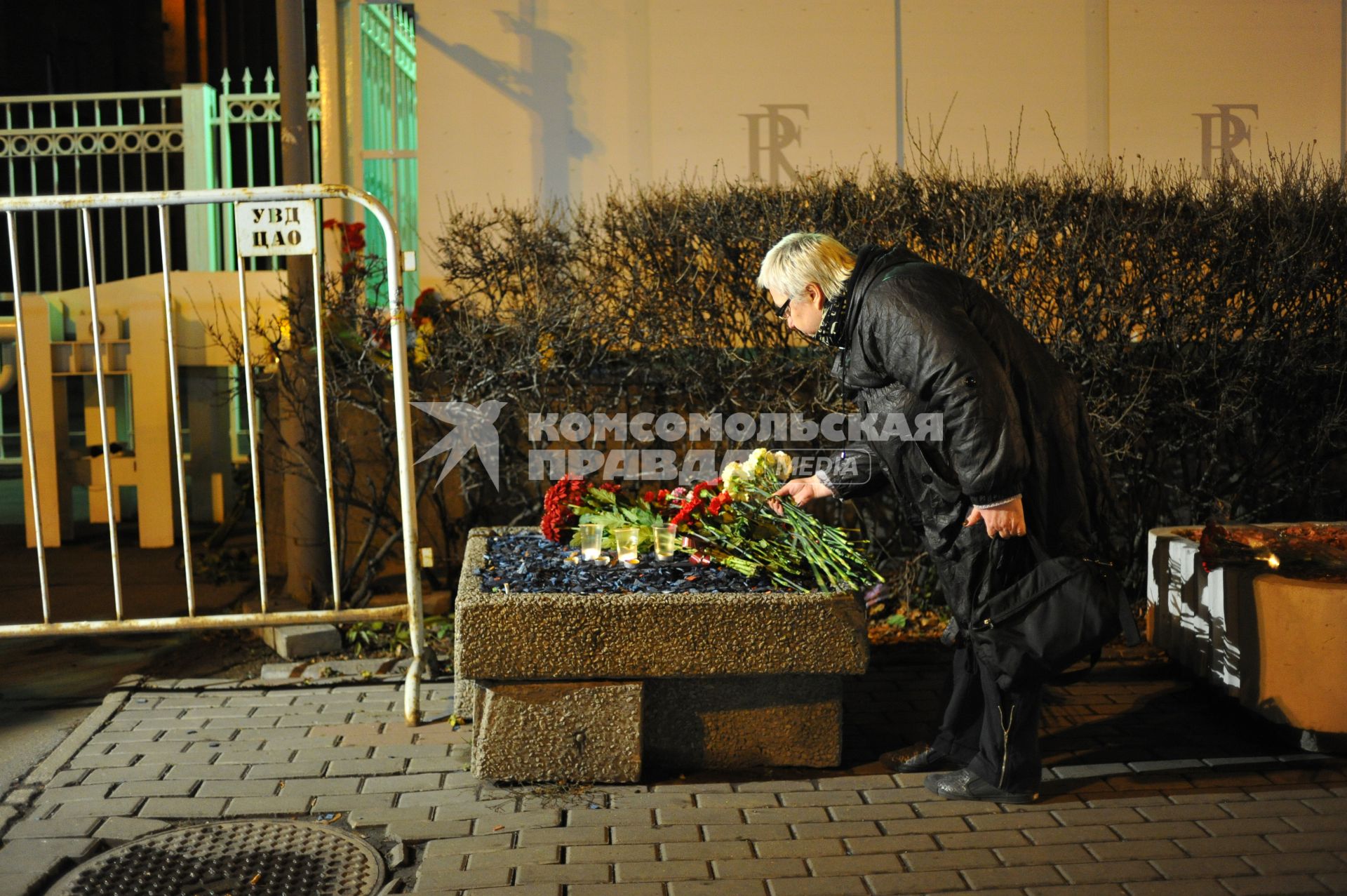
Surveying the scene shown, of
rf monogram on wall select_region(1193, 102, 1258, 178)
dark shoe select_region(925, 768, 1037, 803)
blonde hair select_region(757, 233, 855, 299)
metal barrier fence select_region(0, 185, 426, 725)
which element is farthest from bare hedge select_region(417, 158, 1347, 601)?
rf monogram on wall select_region(1193, 102, 1258, 178)

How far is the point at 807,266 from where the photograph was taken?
3.88m

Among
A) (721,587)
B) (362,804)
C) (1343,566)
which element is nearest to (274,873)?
(362,804)

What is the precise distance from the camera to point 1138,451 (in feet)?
20.0

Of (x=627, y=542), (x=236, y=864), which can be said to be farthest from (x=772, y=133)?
(x=236, y=864)

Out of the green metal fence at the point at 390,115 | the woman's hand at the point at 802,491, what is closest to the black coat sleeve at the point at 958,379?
the woman's hand at the point at 802,491

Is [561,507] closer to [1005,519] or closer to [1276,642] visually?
[1005,519]

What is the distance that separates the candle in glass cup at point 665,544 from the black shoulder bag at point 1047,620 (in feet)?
3.79

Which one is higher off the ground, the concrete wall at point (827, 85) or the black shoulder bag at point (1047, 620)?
the concrete wall at point (827, 85)

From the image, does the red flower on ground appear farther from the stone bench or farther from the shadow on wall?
the shadow on wall

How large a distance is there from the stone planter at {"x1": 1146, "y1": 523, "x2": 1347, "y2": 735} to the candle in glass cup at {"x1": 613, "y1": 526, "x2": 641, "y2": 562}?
6.96 feet

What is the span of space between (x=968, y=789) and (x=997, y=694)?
0.33 meters

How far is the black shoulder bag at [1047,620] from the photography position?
12.1 feet

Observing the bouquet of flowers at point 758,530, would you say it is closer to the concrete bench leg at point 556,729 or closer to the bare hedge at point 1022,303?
the concrete bench leg at point 556,729

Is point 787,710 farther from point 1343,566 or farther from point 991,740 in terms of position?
point 1343,566
